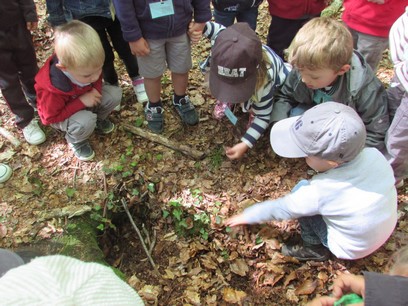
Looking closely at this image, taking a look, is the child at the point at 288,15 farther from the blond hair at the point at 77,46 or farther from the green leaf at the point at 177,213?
the green leaf at the point at 177,213

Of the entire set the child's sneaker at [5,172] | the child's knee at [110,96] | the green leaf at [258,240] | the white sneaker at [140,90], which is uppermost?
the child's knee at [110,96]

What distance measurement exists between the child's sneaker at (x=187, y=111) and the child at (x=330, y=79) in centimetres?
99

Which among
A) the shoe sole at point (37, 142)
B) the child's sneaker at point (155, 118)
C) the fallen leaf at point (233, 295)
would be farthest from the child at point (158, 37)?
the fallen leaf at point (233, 295)

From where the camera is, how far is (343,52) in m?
3.21

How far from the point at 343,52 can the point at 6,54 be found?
3.33 metres

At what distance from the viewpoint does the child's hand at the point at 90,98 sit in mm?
3830

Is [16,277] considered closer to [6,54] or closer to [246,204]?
[246,204]

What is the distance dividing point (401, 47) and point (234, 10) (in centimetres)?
192

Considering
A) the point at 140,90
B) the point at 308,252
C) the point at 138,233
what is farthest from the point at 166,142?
the point at 308,252

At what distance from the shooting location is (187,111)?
442 centimetres

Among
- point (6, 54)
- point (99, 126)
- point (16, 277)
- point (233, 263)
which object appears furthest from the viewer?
point (99, 126)

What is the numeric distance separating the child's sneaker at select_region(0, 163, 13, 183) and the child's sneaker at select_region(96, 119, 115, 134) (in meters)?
1.07

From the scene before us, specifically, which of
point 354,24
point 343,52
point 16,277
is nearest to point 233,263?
point 343,52

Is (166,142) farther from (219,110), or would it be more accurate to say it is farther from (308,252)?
(308,252)
